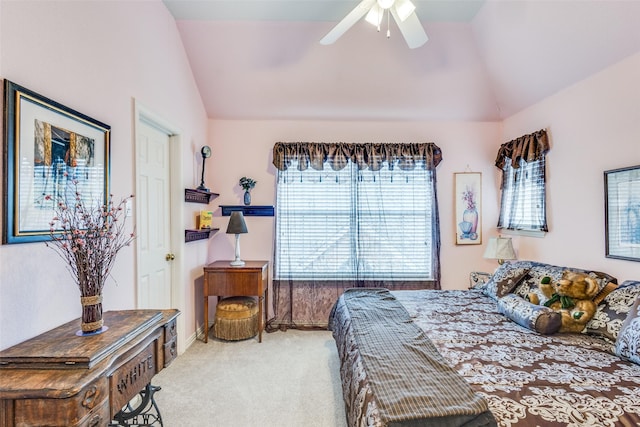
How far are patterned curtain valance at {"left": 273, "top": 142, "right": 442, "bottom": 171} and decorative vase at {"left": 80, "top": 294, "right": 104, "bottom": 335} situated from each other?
103 inches

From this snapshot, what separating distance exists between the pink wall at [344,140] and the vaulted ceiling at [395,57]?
0.13 meters

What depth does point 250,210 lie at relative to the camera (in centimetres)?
385

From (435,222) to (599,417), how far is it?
2.74 m

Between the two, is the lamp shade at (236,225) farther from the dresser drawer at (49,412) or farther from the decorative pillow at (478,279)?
the decorative pillow at (478,279)

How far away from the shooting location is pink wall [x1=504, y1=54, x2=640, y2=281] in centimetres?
226

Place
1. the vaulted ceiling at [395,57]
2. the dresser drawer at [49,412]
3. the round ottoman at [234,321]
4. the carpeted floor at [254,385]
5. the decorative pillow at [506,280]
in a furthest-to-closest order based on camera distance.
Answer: the round ottoman at [234,321], the decorative pillow at [506,280], the vaulted ceiling at [395,57], the carpeted floor at [254,385], the dresser drawer at [49,412]

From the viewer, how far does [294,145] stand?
12.4 feet

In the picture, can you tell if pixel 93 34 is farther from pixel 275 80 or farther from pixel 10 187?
pixel 275 80

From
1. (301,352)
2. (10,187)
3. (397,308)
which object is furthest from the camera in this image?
(301,352)

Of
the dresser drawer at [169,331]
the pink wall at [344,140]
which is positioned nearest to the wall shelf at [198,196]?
the pink wall at [344,140]

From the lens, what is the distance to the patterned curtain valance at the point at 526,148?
305 centimetres

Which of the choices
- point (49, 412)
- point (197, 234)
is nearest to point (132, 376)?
point (49, 412)

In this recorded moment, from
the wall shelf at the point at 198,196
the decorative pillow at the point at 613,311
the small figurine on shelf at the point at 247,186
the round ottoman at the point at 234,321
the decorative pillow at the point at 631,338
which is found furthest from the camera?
the small figurine on shelf at the point at 247,186

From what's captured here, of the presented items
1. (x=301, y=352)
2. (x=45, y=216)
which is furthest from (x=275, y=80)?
(x=301, y=352)
